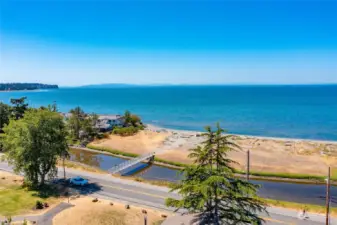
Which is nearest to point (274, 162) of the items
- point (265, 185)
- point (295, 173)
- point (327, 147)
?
point (295, 173)

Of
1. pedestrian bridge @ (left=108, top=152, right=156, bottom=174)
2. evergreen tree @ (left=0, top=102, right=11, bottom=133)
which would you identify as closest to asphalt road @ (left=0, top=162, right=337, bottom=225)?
pedestrian bridge @ (left=108, top=152, right=156, bottom=174)

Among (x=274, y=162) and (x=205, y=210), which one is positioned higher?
(x=205, y=210)

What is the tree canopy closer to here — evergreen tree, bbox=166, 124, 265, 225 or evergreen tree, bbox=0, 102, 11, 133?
evergreen tree, bbox=166, 124, 265, 225

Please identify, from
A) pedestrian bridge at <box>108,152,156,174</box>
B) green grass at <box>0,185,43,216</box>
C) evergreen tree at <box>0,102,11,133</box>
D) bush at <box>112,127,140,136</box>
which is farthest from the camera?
bush at <box>112,127,140,136</box>

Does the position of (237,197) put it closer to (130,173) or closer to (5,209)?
(5,209)

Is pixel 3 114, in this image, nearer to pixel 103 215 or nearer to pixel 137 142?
pixel 137 142

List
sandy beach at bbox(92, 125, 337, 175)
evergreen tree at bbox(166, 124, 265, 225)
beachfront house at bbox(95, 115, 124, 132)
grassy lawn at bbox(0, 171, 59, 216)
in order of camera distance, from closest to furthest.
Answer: evergreen tree at bbox(166, 124, 265, 225) → grassy lawn at bbox(0, 171, 59, 216) → sandy beach at bbox(92, 125, 337, 175) → beachfront house at bbox(95, 115, 124, 132)
